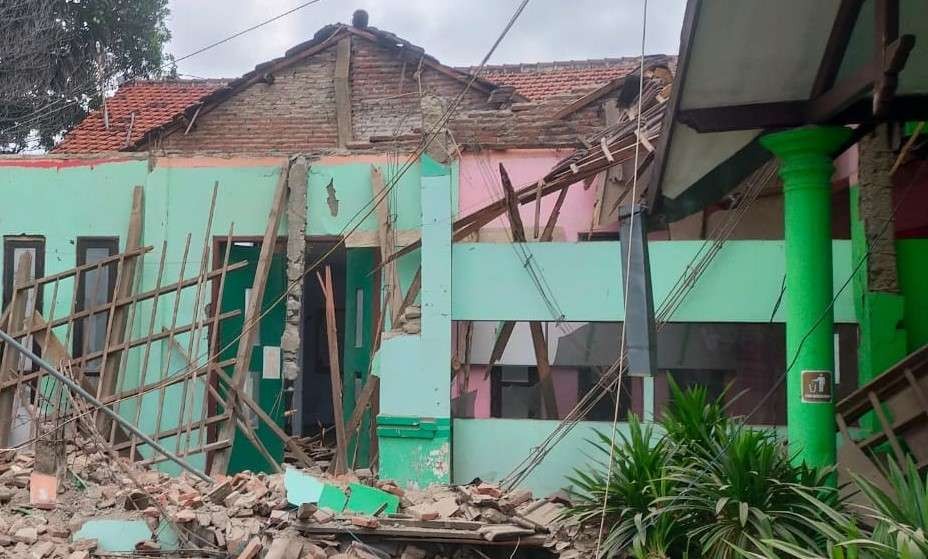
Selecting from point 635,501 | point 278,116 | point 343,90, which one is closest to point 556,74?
point 343,90

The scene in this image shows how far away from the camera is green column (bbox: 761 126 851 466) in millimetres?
5496

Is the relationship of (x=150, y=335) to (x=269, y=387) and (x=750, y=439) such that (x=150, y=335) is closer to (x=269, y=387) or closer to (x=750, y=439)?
(x=269, y=387)

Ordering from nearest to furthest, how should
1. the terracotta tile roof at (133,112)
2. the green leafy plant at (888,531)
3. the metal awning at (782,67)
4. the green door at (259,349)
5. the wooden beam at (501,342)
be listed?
the green leafy plant at (888,531), the metal awning at (782,67), the wooden beam at (501,342), the green door at (259,349), the terracotta tile roof at (133,112)

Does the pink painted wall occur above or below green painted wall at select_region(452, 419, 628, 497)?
above

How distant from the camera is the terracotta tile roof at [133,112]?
53.4 ft

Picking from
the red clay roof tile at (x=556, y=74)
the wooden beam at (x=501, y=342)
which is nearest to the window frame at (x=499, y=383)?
the wooden beam at (x=501, y=342)

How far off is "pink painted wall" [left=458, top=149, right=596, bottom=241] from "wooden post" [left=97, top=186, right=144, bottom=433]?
3884mm

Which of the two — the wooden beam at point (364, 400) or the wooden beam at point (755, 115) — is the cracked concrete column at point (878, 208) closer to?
the wooden beam at point (755, 115)

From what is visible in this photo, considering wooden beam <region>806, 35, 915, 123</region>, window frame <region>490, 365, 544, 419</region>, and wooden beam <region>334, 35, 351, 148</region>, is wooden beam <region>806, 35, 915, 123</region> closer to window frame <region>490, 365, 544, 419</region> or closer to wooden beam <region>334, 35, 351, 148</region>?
window frame <region>490, 365, 544, 419</region>

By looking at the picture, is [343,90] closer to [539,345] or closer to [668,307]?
[539,345]

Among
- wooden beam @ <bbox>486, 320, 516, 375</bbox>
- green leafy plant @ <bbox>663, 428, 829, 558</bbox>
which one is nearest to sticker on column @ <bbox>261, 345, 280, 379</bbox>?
wooden beam @ <bbox>486, 320, 516, 375</bbox>

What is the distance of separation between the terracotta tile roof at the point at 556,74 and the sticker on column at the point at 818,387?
36.1ft

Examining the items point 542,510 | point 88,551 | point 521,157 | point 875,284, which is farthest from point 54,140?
point 875,284

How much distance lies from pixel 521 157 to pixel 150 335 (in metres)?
4.90
